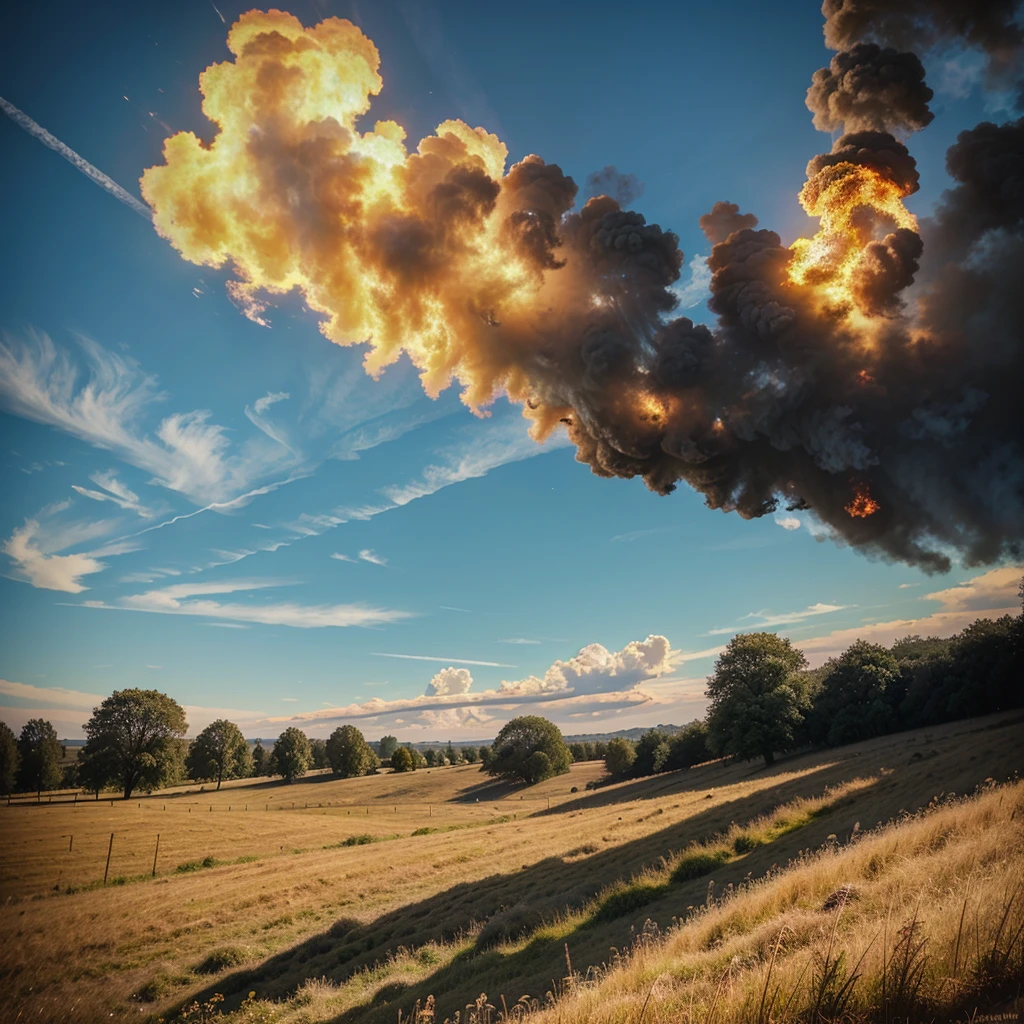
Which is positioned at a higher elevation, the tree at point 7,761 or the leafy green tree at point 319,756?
the tree at point 7,761

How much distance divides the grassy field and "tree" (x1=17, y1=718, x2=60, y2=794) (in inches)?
1627

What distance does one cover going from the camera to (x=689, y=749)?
85.0 meters

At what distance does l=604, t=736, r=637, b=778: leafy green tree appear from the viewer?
9744 cm

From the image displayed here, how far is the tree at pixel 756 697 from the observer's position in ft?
177

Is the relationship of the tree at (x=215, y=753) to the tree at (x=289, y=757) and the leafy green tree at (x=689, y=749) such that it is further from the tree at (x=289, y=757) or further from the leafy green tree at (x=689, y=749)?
the leafy green tree at (x=689, y=749)

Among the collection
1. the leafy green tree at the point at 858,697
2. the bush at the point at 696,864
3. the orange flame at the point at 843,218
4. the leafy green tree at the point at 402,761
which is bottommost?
the leafy green tree at the point at 402,761

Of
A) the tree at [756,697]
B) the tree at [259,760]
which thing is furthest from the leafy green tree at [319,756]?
the tree at [756,697]

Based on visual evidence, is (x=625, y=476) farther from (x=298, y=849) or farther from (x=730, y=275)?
(x=298, y=849)

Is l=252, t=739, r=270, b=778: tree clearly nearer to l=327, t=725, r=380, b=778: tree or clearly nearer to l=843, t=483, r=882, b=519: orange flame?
l=327, t=725, r=380, b=778: tree

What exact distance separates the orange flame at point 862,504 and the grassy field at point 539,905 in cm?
1334

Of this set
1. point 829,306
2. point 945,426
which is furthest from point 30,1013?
point 829,306

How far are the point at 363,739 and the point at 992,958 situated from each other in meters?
125

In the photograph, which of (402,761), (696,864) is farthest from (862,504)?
(402,761)

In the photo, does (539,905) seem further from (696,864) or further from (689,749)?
(689,749)
